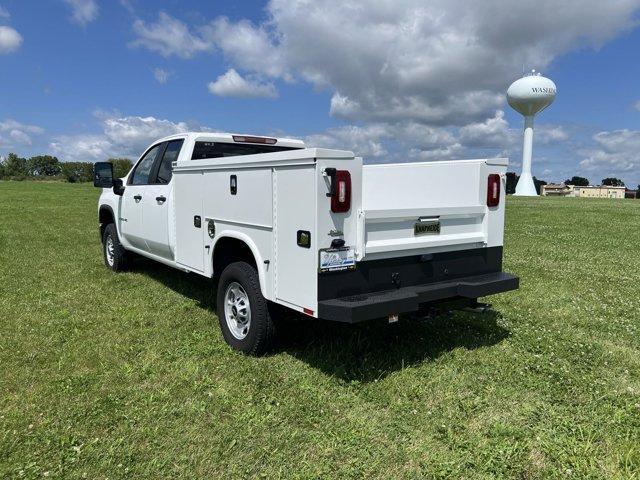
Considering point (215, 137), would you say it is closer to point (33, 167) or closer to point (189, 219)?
point (189, 219)

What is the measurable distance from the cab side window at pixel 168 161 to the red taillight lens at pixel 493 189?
3.49 meters

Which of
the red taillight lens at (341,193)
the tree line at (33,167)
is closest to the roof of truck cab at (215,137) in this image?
the red taillight lens at (341,193)

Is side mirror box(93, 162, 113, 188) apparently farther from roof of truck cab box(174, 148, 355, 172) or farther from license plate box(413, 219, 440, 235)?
license plate box(413, 219, 440, 235)

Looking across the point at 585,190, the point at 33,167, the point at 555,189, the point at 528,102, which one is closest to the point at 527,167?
the point at 528,102

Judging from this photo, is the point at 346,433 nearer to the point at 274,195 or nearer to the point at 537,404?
the point at 537,404

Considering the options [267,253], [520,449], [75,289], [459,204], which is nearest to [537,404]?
[520,449]

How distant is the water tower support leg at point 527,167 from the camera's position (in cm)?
5934

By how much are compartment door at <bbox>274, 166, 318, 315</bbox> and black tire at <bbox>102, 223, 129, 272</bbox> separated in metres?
4.80

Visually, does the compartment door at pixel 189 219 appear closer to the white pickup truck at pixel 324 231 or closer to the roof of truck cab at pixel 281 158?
Answer: the white pickup truck at pixel 324 231

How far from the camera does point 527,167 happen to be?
202 feet

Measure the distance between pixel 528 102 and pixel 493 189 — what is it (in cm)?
5874

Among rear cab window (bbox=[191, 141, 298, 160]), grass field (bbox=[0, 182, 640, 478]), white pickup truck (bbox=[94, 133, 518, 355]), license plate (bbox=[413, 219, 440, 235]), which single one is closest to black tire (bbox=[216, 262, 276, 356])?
white pickup truck (bbox=[94, 133, 518, 355])

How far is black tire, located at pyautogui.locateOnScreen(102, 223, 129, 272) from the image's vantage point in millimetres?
7891

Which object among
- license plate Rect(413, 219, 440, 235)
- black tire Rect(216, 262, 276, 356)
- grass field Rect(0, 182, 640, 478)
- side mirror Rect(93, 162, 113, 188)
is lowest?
grass field Rect(0, 182, 640, 478)
